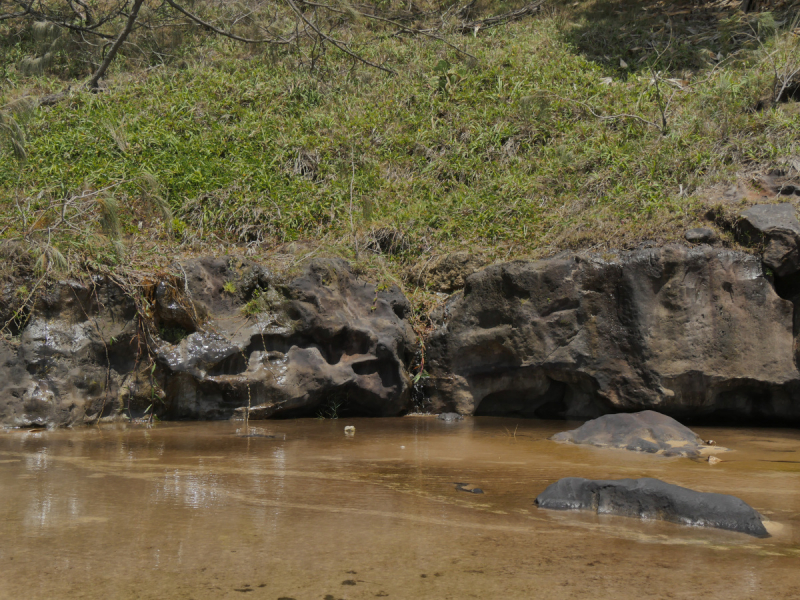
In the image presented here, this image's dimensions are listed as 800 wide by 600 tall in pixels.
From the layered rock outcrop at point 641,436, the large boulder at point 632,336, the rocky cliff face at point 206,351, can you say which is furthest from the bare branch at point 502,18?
the layered rock outcrop at point 641,436

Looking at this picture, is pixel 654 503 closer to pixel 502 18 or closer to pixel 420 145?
pixel 420 145

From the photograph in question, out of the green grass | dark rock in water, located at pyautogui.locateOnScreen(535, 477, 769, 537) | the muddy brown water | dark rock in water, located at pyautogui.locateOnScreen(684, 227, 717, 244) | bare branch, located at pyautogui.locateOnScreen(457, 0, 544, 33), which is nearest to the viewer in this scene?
the muddy brown water

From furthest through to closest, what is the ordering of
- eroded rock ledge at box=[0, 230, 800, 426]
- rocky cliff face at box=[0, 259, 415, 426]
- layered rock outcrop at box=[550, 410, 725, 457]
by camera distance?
eroded rock ledge at box=[0, 230, 800, 426]
rocky cliff face at box=[0, 259, 415, 426]
layered rock outcrop at box=[550, 410, 725, 457]

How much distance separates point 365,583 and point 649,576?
95 cm

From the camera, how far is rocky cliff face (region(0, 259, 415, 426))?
18.4ft

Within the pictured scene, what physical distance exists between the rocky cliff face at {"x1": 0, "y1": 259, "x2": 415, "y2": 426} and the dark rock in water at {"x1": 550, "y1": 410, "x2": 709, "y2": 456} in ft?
5.71

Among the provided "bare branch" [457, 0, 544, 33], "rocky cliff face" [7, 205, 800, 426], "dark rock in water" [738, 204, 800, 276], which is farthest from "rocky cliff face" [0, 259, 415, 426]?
"bare branch" [457, 0, 544, 33]

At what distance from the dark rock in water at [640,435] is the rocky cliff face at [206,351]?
1.74 meters

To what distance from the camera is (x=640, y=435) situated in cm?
502

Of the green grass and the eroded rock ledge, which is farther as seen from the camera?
the green grass

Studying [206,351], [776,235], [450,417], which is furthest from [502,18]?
[206,351]

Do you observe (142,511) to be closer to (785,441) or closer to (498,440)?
(498,440)

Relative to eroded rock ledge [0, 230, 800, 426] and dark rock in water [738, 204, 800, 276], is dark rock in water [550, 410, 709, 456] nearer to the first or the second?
eroded rock ledge [0, 230, 800, 426]

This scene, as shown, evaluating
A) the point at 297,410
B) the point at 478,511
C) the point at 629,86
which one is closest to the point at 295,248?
the point at 297,410
